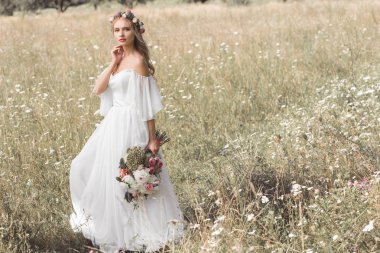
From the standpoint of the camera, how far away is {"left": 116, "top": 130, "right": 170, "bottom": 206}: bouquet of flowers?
4059 millimetres

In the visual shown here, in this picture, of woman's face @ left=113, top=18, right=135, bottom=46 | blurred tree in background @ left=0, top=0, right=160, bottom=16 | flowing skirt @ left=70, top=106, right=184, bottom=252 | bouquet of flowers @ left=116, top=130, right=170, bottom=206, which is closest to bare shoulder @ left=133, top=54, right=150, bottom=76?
woman's face @ left=113, top=18, right=135, bottom=46

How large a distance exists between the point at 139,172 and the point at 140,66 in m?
Result: 0.80

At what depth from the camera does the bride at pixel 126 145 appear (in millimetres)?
4195

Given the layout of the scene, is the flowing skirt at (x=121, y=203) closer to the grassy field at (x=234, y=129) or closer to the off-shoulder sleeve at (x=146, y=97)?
the off-shoulder sleeve at (x=146, y=97)

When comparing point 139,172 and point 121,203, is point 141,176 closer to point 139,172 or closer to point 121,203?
point 139,172

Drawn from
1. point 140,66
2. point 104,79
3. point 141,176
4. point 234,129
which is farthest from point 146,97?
point 234,129

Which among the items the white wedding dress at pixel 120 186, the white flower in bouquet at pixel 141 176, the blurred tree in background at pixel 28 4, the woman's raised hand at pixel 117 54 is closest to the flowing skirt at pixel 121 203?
the white wedding dress at pixel 120 186

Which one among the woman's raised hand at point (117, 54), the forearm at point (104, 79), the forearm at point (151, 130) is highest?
the woman's raised hand at point (117, 54)

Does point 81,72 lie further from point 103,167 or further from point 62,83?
point 103,167

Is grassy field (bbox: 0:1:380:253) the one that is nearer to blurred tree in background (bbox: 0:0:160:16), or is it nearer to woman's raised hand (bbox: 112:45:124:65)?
woman's raised hand (bbox: 112:45:124:65)

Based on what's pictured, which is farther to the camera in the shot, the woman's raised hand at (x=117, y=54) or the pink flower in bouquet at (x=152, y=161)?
the woman's raised hand at (x=117, y=54)

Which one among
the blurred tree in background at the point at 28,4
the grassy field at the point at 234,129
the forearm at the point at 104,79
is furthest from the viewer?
the blurred tree in background at the point at 28,4

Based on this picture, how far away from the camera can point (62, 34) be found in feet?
43.3

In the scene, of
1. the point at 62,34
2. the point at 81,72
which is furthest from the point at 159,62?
the point at 62,34
